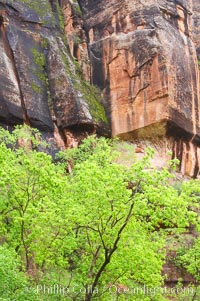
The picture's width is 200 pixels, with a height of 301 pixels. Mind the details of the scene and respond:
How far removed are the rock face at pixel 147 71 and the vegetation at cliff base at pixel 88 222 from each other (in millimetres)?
14330

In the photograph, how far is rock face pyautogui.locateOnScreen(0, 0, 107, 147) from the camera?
23719 millimetres

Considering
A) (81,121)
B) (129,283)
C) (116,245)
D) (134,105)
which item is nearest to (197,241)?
(129,283)

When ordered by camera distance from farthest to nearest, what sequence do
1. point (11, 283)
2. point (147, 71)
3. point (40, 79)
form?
1. point (147, 71)
2. point (40, 79)
3. point (11, 283)

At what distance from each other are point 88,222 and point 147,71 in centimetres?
1707

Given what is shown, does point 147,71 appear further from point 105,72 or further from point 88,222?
point 88,222

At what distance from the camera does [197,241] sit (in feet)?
54.0

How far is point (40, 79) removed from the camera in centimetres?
2584

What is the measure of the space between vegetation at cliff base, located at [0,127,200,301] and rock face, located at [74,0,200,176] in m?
14.3

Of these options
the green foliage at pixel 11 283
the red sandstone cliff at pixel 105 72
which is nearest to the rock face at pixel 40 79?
the red sandstone cliff at pixel 105 72

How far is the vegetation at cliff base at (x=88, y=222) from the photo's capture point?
442 inches

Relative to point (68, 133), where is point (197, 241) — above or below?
below

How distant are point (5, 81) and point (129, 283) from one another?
13.8m

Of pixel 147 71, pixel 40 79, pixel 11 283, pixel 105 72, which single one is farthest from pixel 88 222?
pixel 105 72

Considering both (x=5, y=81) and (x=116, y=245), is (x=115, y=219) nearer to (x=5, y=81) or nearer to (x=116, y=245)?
(x=116, y=245)
